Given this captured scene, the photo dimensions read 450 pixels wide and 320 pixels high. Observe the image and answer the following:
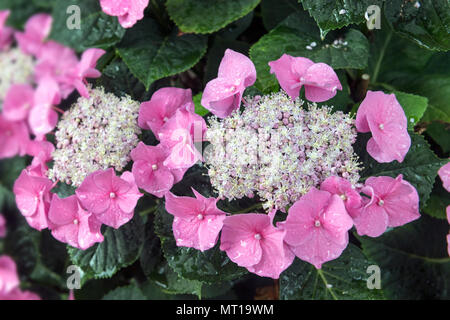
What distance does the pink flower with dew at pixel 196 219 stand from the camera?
635 millimetres

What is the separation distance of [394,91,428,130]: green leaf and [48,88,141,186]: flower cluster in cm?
42

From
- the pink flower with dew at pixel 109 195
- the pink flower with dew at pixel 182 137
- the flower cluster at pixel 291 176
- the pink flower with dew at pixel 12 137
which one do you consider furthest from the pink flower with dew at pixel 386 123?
the pink flower with dew at pixel 12 137

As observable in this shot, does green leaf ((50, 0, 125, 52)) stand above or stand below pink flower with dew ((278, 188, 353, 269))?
above

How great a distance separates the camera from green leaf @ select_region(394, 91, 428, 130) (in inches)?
29.8

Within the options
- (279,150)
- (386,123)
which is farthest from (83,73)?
(386,123)

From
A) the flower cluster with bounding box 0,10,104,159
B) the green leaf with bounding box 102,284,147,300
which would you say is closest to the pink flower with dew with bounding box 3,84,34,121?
the flower cluster with bounding box 0,10,104,159

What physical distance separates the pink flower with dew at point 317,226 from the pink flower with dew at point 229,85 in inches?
6.3

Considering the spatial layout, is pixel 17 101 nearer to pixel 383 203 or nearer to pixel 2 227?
pixel 2 227

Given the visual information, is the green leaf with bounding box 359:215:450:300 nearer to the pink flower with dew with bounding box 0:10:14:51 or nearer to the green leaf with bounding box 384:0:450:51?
the green leaf with bounding box 384:0:450:51

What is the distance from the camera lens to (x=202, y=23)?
0.81 meters

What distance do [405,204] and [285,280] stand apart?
260 mm

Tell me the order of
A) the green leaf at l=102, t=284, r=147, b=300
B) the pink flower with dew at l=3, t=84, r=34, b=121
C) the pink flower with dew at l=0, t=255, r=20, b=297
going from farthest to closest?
the green leaf at l=102, t=284, r=147, b=300 < the pink flower with dew at l=0, t=255, r=20, b=297 < the pink flower with dew at l=3, t=84, r=34, b=121
